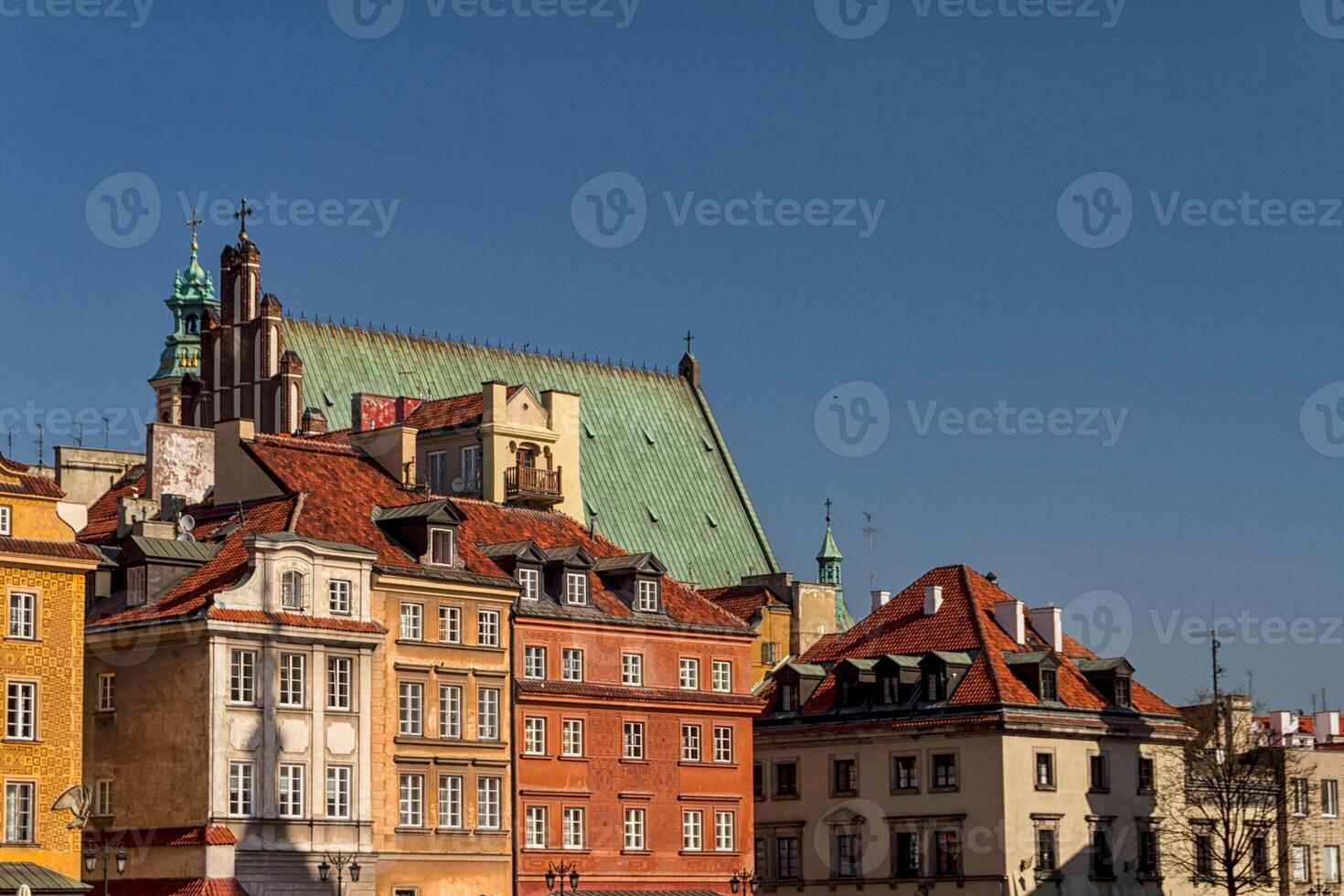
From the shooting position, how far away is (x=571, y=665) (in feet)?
312

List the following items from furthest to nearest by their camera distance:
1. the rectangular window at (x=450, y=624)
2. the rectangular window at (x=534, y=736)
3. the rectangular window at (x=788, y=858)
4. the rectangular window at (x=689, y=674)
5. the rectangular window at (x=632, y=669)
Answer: the rectangular window at (x=788, y=858) → the rectangular window at (x=689, y=674) → the rectangular window at (x=632, y=669) → the rectangular window at (x=534, y=736) → the rectangular window at (x=450, y=624)

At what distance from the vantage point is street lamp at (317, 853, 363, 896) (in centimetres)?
8388

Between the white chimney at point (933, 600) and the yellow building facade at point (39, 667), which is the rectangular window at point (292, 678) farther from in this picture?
the white chimney at point (933, 600)

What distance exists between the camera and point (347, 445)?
102500 millimetres

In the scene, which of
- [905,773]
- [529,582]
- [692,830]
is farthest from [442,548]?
[905,773]

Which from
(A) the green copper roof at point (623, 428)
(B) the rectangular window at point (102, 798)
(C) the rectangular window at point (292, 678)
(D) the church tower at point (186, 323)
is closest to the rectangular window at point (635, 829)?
(C) the rectangular window at point (292, 678)

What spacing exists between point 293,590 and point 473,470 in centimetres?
2404

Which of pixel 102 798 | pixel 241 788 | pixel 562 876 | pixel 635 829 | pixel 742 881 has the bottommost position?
pixel 742 881

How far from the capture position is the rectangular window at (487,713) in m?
91.5

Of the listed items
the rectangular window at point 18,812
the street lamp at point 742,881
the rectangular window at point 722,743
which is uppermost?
the rectangular window at point 722,743

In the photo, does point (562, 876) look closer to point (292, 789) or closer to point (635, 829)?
point (635, 829)

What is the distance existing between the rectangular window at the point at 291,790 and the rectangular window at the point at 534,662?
1080 centimetres

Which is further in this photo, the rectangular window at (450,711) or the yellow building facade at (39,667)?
the rectangular window at (450,711)

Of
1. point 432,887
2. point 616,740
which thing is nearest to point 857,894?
point 616,740
